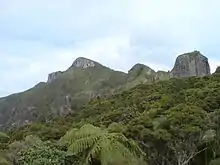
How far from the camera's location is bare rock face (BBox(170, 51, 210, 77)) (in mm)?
121000

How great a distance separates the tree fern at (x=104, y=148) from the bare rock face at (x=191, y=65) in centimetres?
11626

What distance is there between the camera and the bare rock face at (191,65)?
397 feet

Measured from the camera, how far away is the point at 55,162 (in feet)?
15.9

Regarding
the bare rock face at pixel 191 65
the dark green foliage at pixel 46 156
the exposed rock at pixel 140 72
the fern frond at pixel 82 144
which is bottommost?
the dark green foliage at pixel 46 156

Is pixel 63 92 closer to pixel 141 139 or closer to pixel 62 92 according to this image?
pixel 62 92

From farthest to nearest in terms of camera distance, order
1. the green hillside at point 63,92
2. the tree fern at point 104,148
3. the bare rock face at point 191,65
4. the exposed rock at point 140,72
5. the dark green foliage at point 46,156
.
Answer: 1. the green hillside at point 63,92
2. the exposed rock at point 140,72
3. the bare rock face at point 191,65
4. the dark green foliage at point 46,156
5. the tree fern at point 104,148

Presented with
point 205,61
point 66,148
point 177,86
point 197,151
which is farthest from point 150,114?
point 205,61

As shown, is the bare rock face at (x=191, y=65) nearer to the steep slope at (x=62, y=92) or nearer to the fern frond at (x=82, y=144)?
the steep slope at (x=62, y=92)

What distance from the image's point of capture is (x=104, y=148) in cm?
481

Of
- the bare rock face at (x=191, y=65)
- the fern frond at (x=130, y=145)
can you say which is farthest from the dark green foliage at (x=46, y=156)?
the bare rock face at (x=191, y=65)

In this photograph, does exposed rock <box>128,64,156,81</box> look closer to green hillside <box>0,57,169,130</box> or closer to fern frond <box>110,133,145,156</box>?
green hillside <box>0,57,169,130</box>

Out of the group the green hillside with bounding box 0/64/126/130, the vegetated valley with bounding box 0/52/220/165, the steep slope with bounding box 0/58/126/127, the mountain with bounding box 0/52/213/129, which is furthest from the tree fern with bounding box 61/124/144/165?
the green hillside with bounding box 0/64/126/130

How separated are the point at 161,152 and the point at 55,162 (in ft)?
71.7

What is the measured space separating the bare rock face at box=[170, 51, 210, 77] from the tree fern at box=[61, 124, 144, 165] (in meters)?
116
